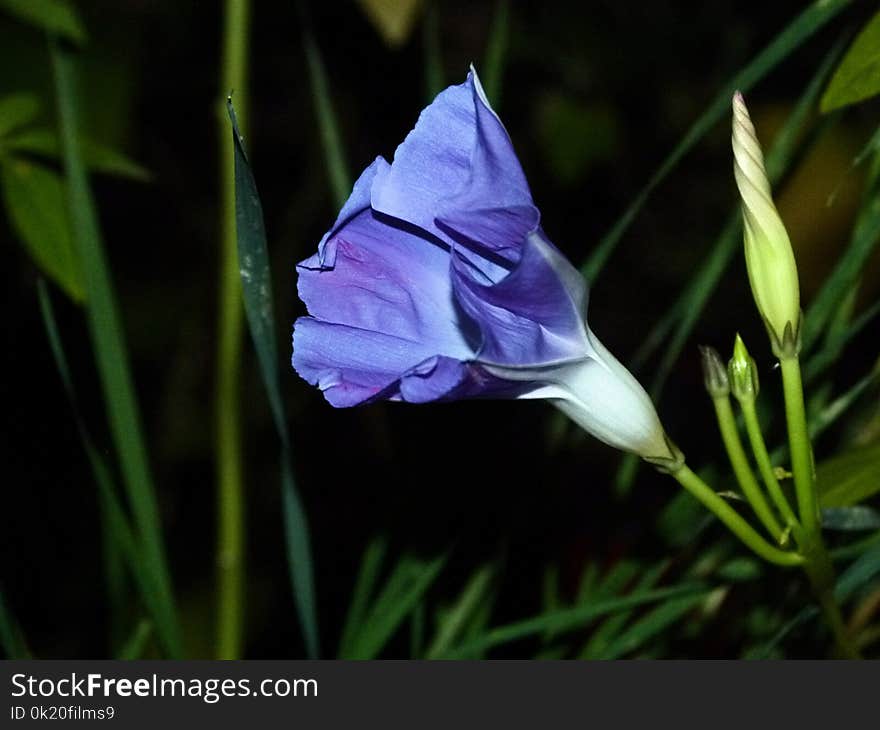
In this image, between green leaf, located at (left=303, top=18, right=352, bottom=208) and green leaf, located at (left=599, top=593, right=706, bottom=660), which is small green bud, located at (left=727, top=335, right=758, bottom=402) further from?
green leaf, located at (left=303, top=18, right=352, bottom=208)

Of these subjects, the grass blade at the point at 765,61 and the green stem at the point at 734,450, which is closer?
the green stem at the point at 734,450

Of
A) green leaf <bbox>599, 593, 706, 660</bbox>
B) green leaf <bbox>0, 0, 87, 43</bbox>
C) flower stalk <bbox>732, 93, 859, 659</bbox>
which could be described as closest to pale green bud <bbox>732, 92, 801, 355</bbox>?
flower stalk <bbox>732, 93, 859, 659</bbox>

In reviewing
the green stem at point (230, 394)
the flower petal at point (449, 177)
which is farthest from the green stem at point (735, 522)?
the green stem at point (230, 394)

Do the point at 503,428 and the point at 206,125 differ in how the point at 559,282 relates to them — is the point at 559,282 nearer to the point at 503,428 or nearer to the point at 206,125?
the point at 503,428

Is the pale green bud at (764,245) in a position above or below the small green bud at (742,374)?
above

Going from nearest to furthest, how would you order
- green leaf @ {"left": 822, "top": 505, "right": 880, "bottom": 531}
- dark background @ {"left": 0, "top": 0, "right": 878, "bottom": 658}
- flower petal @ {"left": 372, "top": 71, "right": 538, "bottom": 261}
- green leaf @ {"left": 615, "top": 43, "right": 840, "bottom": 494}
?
flower petal @ {"left": 372, "top": 71, "right": 538, "bottom": 261} → green leaf @ {"left": 822, "top": 505, "right": 880, "bottom": 531} → green leaf @ {"left": 615, "top": 43, "right": 840, "bottom": 494} → dark background @ {"left": 0, "top": 0, "right": 878, "bottom": 658}

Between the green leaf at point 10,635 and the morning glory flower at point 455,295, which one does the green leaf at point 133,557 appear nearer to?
the green leaf at point 10,635

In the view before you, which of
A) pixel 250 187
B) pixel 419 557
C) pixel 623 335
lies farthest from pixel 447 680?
pixel 623 335
